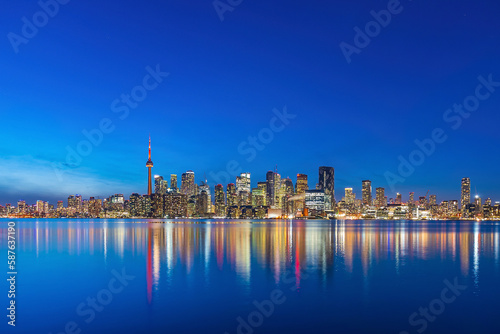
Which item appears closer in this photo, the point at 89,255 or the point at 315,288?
the point at 315,288

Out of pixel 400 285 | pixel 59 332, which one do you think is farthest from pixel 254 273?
pixel 59 332

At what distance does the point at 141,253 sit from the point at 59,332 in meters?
31.3

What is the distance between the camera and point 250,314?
74.6 feet

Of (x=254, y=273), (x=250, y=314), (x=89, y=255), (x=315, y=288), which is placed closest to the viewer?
(x=250, y=314)

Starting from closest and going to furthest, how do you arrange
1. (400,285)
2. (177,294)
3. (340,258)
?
(177,294) < (400,285) < (340,258)

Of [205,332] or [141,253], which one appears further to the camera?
[141,253]

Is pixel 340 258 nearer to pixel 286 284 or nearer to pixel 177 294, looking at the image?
pixel 286 284

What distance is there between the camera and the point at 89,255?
50594 millimetres

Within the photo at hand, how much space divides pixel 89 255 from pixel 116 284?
21.4 m

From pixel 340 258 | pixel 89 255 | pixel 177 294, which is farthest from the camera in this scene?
pixel 89 255

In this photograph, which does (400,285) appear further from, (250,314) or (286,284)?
(250,314)

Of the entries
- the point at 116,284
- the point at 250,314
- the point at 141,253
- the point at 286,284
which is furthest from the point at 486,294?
the point at 141,253

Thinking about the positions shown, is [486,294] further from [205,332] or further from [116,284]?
[116,284]

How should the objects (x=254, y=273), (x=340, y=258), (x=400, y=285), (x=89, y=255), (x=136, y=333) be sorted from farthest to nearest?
(x=89, y=255)
(x=340, y=258)
(x=254, y=273)
(x=400, y=285)
(x=136, y=333)
